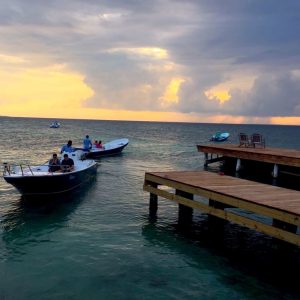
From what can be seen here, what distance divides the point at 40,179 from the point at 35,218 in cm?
226

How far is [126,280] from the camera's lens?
10.1 meters

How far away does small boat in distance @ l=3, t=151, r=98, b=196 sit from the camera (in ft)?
55.4

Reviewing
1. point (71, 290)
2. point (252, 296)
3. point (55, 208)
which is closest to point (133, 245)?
point (71, 290)

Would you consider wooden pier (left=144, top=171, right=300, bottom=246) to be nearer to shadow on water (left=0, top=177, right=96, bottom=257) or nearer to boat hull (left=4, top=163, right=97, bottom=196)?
shadow on water (left=0, top=177, right=96, bottom=257)

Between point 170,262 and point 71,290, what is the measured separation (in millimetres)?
3097

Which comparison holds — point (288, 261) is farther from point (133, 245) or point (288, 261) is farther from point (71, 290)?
point (71, 290)

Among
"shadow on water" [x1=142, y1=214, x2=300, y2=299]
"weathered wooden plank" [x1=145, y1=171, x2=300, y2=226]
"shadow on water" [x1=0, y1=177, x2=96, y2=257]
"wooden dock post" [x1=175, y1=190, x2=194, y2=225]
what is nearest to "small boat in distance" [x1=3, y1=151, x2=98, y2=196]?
"shadow on water" [x1=0, y1=177, x2=96, y2=257]

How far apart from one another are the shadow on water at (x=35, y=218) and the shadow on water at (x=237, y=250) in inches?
134

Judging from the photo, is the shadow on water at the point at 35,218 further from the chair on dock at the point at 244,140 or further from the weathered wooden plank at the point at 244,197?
the chair on dock at the point at 244,140

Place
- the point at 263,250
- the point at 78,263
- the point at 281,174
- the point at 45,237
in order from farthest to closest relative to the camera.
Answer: the point at 281,174 < the point at 45,237 < the point at 263,250 < the point at 78,263

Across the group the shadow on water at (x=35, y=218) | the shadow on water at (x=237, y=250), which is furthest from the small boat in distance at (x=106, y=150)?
the shadow on water at (x=237, y=250)

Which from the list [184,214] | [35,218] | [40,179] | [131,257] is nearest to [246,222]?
[131,257]

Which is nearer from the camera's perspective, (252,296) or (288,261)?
(252,296)

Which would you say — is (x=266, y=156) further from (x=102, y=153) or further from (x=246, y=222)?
(x=102, y=153)
